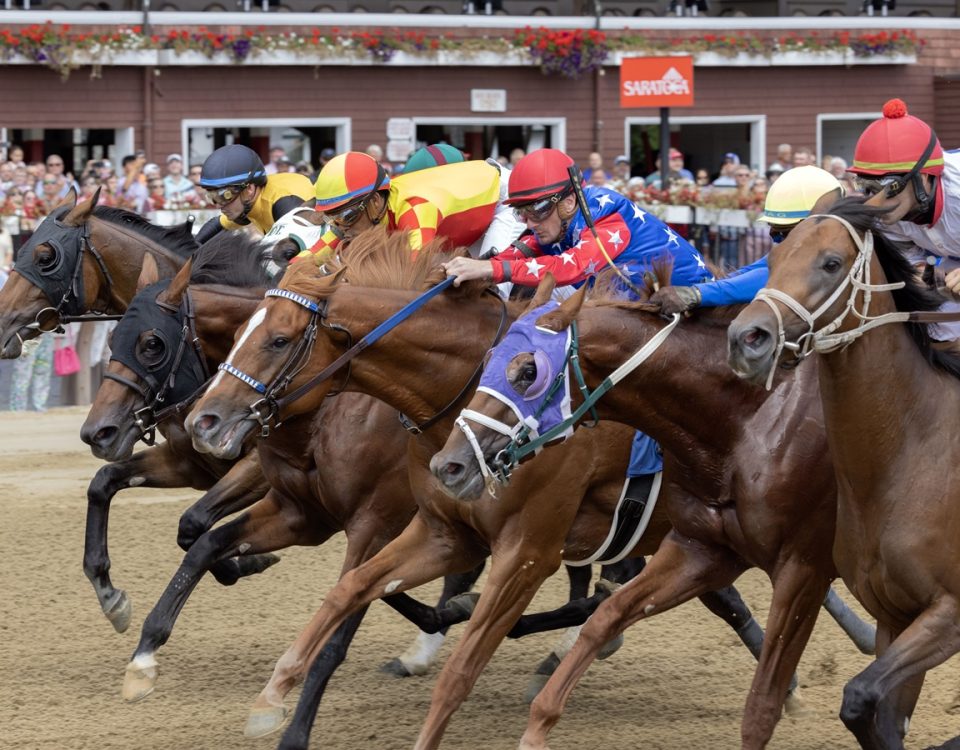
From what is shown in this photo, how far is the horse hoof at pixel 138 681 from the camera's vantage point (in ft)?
18.9

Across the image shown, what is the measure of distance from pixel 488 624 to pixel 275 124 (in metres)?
16.2

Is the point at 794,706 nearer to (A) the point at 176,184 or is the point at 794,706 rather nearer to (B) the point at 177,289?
(B) the point at 177,289

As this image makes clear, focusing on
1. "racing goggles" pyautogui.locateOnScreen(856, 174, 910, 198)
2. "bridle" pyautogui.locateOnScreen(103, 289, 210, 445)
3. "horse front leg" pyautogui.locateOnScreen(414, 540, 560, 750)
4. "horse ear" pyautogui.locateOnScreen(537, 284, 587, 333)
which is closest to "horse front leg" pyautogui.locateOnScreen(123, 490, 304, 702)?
"bridle" pyautogui.locateOnScreen(103, 289, 210, 445)

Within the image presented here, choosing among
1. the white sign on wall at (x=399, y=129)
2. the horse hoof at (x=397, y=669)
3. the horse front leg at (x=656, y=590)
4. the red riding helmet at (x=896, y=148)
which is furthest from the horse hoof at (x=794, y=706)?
the white sign on wall at (x=399, y=129)

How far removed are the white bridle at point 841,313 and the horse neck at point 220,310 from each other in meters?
2.40

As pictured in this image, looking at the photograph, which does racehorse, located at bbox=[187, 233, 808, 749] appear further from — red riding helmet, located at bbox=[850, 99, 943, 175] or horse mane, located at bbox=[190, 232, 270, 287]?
red riding helmet, located at bbox=[850, 99, 943, 175]


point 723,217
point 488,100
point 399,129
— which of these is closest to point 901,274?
point 723,217

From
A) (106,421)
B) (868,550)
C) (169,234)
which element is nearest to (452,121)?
(169,234)

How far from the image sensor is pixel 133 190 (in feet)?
43.9

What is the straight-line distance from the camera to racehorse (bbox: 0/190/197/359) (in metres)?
7.21

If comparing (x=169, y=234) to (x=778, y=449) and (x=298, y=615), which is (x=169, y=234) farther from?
(x=778, y=449)

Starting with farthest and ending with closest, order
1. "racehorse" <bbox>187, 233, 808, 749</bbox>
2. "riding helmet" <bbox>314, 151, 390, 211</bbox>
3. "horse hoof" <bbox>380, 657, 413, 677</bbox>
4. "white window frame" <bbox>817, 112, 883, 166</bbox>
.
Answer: "white window frame" <bbox>817, 112, 883, 166</bbox> → "horse hoof" <bbox>380, 657, 413, 677</bbox> → "riding helmet" <bbox>314, 151, 390, 211</bbox> → "racehorse" <bbox>187, 233, 808, 749</bbox>

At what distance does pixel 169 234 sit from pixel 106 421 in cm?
164

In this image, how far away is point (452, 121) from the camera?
2128cm
